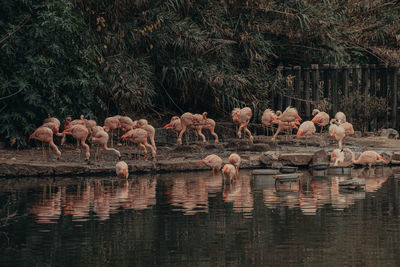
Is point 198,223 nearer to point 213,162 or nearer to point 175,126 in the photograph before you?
point 213,162

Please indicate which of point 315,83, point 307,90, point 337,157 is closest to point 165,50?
point 307,90

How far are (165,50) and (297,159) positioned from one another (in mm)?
6190

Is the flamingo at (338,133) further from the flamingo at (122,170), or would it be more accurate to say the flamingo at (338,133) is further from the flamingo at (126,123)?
the flamingo at (122,170)

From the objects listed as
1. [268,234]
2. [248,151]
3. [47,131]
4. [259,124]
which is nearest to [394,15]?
[259,124]

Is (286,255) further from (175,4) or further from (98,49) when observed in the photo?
(175,4)

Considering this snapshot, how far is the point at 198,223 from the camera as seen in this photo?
8.82m

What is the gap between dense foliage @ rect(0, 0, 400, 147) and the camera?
17219 millimetres

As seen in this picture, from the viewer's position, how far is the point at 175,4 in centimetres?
2047

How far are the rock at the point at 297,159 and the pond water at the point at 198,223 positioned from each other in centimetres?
215

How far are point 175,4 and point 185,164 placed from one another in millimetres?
6712

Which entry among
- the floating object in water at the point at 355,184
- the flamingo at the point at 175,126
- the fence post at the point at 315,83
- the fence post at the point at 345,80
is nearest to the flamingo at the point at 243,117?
the flamingo at the point at 175,126

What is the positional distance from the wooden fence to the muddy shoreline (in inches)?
125

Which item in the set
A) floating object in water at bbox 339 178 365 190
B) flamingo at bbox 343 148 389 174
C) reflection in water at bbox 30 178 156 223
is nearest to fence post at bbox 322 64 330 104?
flamingo at bbox 343 148 389 174

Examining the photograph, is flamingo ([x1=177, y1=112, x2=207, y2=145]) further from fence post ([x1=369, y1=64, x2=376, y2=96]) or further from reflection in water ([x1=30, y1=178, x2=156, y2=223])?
fence post ([x1=369, y1=64, x2=376, y2=96])
